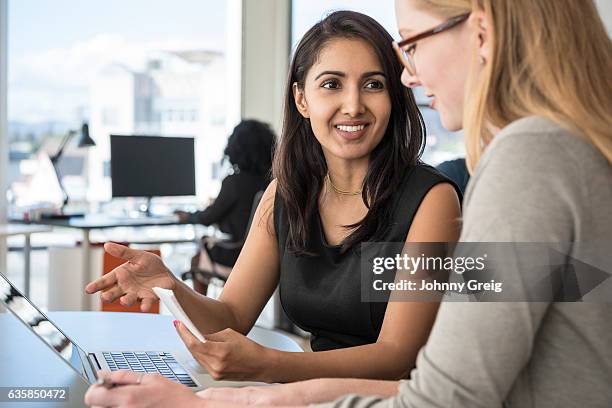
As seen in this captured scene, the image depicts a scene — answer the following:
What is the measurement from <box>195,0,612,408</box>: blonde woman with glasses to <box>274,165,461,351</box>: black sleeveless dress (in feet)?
2.33

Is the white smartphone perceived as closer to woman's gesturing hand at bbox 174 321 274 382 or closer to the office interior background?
woman's gesturing hand at bbox 174 321 274 382

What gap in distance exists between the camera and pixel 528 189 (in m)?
0.89

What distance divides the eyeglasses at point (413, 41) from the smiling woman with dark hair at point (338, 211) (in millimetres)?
520

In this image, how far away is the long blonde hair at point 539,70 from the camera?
96cm

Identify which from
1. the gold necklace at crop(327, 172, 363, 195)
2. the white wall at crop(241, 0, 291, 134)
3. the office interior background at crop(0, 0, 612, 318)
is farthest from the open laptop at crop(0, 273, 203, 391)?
the white wall at crop(241, 0, 291, 134)

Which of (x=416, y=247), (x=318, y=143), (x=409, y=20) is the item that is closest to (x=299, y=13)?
(x=318, y=143)

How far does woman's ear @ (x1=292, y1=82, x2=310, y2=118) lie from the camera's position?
1.97 meters

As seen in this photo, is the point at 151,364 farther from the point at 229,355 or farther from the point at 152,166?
the point at 152,166

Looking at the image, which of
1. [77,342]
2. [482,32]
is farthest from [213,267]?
[482,32]

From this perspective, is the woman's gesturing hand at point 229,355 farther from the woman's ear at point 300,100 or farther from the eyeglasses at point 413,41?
the woman's ear at point 300,100

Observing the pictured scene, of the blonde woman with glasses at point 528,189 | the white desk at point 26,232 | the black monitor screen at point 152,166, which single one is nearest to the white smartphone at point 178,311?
the blonde woman with glasses at point 528,189

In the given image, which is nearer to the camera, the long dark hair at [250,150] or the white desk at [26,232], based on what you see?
the white desk at [26,232]

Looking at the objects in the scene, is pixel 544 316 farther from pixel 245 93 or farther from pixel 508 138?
pixel 245 93

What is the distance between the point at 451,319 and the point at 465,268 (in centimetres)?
11
